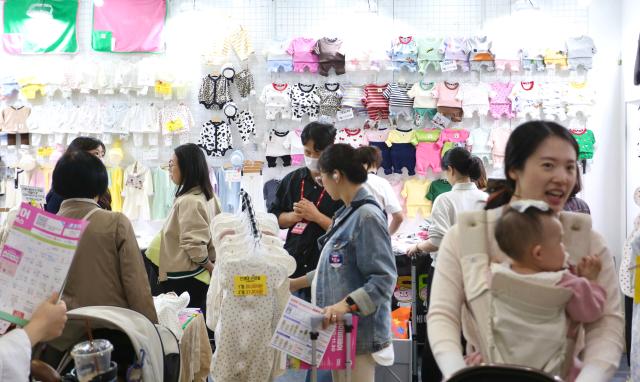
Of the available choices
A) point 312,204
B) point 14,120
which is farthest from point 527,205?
point 14,120

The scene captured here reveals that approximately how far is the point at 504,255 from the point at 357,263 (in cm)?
104

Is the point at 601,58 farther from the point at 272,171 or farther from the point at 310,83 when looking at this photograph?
the point at 272,171

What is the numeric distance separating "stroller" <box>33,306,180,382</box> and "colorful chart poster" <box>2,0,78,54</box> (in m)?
5.98

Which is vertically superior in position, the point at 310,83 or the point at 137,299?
the point at 310,83

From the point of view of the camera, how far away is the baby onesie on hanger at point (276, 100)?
23.0 ft

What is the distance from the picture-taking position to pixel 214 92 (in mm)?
7117

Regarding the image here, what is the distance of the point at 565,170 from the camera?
1706mm

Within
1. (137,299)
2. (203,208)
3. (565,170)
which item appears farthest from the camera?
(203,208)

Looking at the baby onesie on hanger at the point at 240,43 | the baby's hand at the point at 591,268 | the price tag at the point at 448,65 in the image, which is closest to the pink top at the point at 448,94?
the price tag at the point at 448,65

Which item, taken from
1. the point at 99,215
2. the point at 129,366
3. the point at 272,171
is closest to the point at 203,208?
the point at 99,215

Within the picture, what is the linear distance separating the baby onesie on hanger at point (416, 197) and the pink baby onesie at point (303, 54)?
5.93 ft

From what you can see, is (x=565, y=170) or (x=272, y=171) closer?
(x=565, y=170)

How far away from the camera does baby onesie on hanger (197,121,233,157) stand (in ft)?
23.1

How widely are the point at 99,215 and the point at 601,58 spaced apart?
6.33 meters
